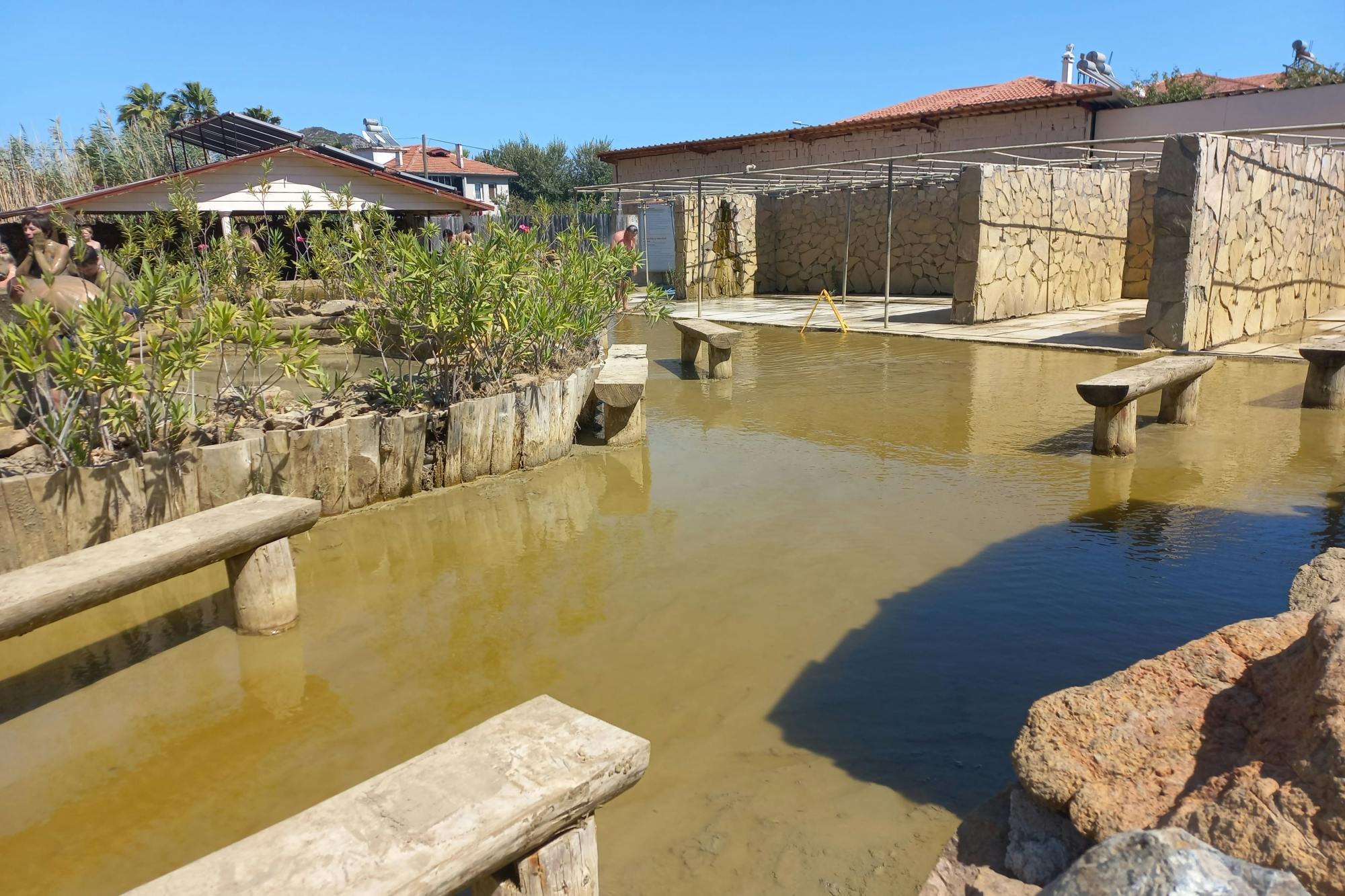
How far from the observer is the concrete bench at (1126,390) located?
19.0 feet

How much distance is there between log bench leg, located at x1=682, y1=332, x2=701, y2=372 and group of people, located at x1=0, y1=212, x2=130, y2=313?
5.70 meters

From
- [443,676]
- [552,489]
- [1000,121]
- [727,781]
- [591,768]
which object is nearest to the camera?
[591,768]

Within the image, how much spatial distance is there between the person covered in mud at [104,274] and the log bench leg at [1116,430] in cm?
597

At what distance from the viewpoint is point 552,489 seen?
224 inches

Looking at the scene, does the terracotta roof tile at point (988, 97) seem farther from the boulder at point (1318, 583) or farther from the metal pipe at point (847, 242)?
the boulder at point (1318, 583)

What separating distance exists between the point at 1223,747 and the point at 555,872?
1.45m

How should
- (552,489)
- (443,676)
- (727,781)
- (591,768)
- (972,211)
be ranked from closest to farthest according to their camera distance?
(591,768) < (727,781) < (443,676) < (552,489) < (972,211)

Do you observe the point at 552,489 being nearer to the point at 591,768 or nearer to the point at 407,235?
the point at 407,235

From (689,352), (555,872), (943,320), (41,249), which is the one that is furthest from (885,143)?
(555,872)

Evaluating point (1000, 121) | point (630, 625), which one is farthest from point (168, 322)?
point (1000, 121)

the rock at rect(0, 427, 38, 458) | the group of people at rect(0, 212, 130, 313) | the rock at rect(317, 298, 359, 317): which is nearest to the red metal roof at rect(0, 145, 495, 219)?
the rock at rect(317, 298, 359, 317)

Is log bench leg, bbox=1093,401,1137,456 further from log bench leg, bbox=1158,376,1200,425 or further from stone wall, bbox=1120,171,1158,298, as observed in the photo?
stone wall, bbox=1120,171,1158,298

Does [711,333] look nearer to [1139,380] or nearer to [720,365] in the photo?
[720,365]

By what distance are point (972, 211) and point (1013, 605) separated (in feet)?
31.4
